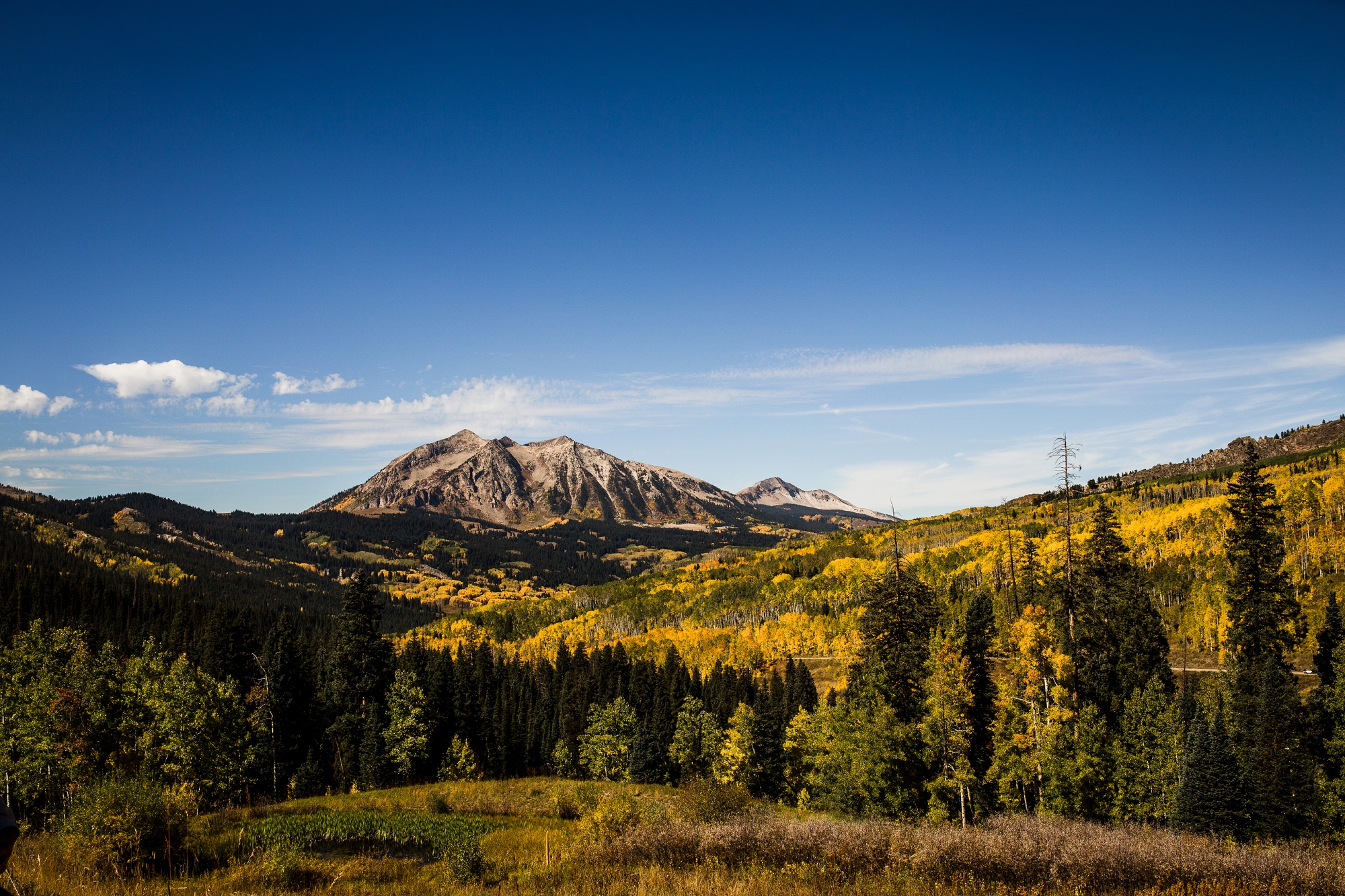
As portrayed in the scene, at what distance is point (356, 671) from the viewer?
170 ft

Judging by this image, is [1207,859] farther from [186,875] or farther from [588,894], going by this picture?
[186,875]

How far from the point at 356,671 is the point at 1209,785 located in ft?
178

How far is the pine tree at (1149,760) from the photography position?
122ft

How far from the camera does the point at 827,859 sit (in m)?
16.6

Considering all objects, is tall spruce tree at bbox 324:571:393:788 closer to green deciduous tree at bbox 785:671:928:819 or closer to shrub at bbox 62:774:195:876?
shrub at bbox 62:774:195:876

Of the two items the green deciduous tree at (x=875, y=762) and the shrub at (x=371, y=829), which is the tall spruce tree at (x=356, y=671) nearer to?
the shrub at (x=371, y=829)

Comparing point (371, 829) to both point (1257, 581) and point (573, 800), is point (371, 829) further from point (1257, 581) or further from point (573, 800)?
point (1257, 581)

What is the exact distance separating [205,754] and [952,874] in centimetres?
4479

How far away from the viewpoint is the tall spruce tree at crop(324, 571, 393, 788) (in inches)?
2012

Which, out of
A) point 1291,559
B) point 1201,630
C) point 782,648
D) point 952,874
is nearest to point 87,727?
point 952,874

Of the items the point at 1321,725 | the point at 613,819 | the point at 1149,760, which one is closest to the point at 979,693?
the point at 1149,760

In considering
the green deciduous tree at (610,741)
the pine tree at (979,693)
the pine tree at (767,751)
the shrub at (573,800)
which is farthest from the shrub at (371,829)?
the green deciduous tree at (610,741)

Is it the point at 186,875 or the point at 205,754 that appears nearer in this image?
the point at 186,875

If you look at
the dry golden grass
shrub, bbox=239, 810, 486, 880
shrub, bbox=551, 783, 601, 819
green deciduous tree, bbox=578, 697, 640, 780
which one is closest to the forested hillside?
green deciduous tree, bbox=578, 697, 640, 780
